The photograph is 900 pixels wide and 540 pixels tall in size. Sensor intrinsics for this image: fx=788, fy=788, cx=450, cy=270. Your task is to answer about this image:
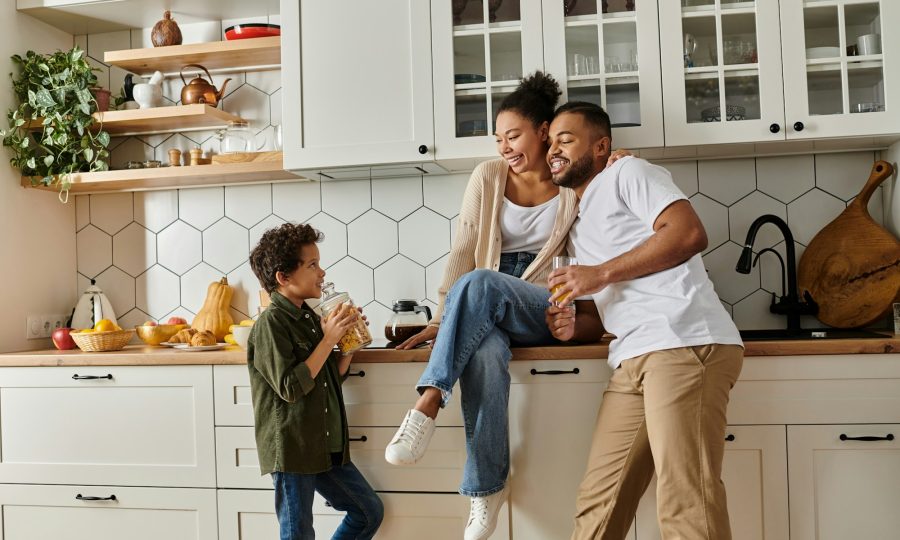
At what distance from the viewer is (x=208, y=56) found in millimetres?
2834

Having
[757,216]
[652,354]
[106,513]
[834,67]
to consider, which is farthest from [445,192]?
[106,513]

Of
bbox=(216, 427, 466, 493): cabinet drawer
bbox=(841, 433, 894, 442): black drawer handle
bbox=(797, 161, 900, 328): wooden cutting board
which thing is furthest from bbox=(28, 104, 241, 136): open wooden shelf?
bbox=(841, 433, 894, 442): black drawer handle

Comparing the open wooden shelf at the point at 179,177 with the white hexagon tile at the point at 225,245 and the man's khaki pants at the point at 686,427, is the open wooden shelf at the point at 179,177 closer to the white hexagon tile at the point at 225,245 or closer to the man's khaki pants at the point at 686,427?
the white hexagon tile at the point at 225,245

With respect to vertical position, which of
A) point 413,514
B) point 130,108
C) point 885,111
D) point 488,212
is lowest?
point 413,514

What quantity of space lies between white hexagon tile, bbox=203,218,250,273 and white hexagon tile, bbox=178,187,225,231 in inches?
1.2

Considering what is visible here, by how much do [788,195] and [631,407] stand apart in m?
1.15

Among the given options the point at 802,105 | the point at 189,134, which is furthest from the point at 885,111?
the point at 189,134

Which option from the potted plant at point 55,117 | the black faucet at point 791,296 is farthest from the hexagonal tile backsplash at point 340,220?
the potted plant at point 55,117

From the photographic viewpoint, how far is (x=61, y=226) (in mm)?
3033

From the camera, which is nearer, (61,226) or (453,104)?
(453,104)

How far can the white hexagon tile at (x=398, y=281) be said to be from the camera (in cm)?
286

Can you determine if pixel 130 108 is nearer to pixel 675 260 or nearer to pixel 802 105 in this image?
pixel 675 260

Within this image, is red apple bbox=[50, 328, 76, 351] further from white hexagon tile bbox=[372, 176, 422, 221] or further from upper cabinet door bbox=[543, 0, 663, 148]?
upper cabinet door bbox=[543, 0, 663, 148]

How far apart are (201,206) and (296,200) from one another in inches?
15.0
